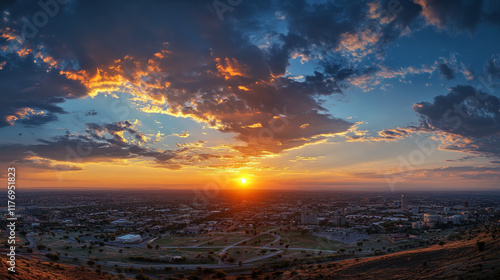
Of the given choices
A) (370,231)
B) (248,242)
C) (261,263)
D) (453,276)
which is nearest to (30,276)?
(261,263)

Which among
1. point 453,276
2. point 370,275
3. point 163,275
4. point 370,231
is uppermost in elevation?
point 453,276

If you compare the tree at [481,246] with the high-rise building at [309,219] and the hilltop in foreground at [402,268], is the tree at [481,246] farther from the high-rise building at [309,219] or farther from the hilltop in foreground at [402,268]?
the high-rise building at [309,219]

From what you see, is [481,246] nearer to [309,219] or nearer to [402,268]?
[402,268]

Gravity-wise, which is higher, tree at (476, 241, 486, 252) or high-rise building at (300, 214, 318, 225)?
tree at (476, 241, 486, 252)

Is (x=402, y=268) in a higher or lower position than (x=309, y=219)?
higher

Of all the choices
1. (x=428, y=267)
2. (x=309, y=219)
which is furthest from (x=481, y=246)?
(x=309, y=219)

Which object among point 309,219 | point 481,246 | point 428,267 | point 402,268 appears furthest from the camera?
point 309,219

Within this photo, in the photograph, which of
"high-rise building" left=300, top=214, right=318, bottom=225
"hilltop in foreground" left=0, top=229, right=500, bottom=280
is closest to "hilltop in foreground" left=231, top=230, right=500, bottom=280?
"hilltop in foreground" left=0, top=229, right=500, bottom=280

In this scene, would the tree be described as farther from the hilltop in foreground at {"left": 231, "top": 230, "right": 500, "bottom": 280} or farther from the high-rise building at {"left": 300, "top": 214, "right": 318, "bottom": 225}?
the high-rise building at {"left": 300, "top": 214, "right": 318, "bottom": 225}

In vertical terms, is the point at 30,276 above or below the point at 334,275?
above

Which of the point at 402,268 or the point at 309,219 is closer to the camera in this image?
the point at 402,268

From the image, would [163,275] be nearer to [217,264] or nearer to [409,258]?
[217,264]
